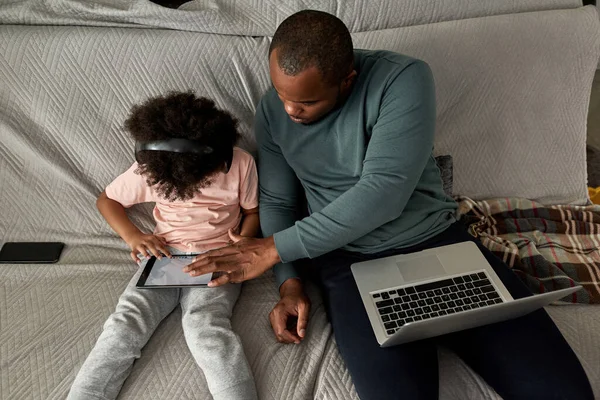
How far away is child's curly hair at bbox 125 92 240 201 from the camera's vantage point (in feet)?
3.13

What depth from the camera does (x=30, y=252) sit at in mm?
1219

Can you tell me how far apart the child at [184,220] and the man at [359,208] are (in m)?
0.08

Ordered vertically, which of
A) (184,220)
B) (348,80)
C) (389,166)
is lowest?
(184,220)

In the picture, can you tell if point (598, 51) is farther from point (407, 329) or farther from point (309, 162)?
point (407, 329)

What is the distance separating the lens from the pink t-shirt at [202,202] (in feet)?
3.58

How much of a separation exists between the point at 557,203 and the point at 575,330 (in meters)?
0.45

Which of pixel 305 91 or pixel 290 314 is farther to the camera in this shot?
pixel 290 314

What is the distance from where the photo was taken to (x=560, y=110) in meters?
1.25

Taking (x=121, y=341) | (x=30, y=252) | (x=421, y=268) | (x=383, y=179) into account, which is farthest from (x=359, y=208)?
(x=30, y=252)

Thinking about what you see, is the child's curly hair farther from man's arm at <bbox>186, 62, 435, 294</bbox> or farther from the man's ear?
the man's ear

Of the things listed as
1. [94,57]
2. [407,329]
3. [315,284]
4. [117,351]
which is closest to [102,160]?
[94,57]

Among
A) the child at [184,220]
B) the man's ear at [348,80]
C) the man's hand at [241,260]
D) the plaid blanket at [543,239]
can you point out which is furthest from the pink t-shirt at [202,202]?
the plaid blanket at [543,239]

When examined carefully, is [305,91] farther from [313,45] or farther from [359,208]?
[359,208]

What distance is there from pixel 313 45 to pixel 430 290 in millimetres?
549
